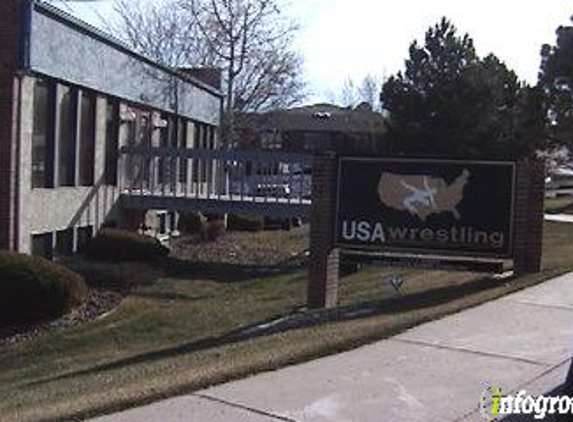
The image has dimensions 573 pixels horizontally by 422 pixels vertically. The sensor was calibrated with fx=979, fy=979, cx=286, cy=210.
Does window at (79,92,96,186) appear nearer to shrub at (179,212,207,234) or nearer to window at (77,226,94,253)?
window at (77,226,94,253)

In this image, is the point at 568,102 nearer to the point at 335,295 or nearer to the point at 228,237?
the point at 228,237

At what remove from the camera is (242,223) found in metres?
33.2

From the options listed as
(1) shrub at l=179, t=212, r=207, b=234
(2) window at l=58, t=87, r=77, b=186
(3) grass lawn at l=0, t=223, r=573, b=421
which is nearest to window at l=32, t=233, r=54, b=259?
(2) window at l=58, t=87, r=77, b=186

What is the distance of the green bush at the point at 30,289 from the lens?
14.3m

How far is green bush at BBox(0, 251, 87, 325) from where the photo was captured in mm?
14258

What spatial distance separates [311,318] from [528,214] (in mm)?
3508

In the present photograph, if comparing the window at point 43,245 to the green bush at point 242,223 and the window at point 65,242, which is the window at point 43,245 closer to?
the window at point 65,242

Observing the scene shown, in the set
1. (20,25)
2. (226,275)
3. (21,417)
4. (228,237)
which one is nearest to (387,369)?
(21,417)

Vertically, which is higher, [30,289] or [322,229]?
[322,229]

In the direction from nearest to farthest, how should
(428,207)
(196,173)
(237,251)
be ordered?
(428,207), (237,251), (196,173)

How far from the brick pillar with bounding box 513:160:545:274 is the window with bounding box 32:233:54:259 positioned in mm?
10140

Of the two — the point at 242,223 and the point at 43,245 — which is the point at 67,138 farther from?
the point at 242,223

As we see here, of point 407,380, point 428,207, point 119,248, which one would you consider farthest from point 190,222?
point 407,380

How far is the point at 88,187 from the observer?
2211 cm
